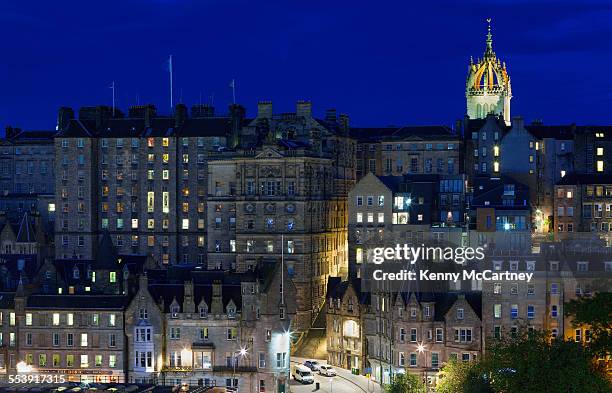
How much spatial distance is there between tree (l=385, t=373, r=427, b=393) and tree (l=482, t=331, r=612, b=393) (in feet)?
26.1

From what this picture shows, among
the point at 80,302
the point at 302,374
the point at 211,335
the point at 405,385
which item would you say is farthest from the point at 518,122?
the point at 80,302

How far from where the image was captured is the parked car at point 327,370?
427 ft

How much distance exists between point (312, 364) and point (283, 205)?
28318 mm

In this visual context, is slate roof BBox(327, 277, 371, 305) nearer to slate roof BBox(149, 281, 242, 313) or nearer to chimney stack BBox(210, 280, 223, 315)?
slate roof BBox(149, 281, 242, 313)

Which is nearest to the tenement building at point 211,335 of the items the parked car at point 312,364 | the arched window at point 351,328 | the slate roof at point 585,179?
the parked car at point 312,364

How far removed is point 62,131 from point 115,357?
57.0m

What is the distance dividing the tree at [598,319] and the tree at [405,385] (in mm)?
15429

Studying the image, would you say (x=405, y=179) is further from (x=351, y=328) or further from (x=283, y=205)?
(x=351, y=328)

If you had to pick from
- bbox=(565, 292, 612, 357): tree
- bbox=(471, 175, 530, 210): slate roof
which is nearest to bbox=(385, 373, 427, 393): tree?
bbox=(565, 292, 612, 357): tree

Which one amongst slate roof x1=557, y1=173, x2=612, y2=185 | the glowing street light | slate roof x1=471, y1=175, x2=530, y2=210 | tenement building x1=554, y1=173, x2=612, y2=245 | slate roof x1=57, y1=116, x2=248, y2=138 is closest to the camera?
the glowing street light

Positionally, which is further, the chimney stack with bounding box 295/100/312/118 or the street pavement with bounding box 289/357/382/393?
the chimney stack with bounding box 295/100/312/118

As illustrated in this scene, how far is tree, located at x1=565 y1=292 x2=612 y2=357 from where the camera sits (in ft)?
368

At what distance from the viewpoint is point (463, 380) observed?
111m

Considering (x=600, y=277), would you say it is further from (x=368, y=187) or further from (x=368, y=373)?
(x=368, y=187)
